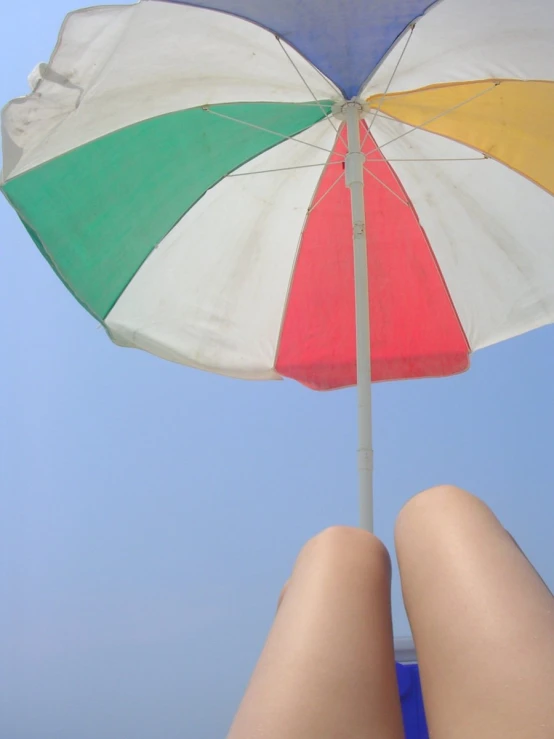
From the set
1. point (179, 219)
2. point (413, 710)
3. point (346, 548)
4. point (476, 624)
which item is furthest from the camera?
point (179, 219)

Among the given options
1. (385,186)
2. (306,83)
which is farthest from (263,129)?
(385,186)

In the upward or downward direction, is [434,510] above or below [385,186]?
below

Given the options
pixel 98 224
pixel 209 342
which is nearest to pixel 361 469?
pixel 209 342

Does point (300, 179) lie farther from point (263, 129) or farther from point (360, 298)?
point (360, 298)

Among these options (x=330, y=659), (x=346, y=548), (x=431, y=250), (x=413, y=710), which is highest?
(x=431, y=250)

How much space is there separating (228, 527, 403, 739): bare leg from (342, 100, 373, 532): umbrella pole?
4.21ft

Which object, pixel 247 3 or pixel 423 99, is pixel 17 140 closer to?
pixel 247 3

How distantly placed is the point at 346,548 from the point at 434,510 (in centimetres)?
11

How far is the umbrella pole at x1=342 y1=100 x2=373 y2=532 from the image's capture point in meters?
2.05

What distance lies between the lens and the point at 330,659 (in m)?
0.61

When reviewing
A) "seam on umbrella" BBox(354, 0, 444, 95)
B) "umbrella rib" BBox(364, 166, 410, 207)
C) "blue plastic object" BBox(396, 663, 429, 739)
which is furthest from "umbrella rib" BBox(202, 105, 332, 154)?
"blue plastic object" BBox(396, 663, 429, 739)

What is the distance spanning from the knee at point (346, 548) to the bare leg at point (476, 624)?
0.10ft

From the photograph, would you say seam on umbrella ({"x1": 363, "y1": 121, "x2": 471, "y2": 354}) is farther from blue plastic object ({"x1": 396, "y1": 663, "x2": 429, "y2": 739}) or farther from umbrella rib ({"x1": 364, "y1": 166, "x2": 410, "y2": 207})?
blue plastic object ({"x1": 396, "y1": 663, "x2": 429, "y2": 739})

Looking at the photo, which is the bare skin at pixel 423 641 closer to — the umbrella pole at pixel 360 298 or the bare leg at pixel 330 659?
the bare leg at pixel 330 659
